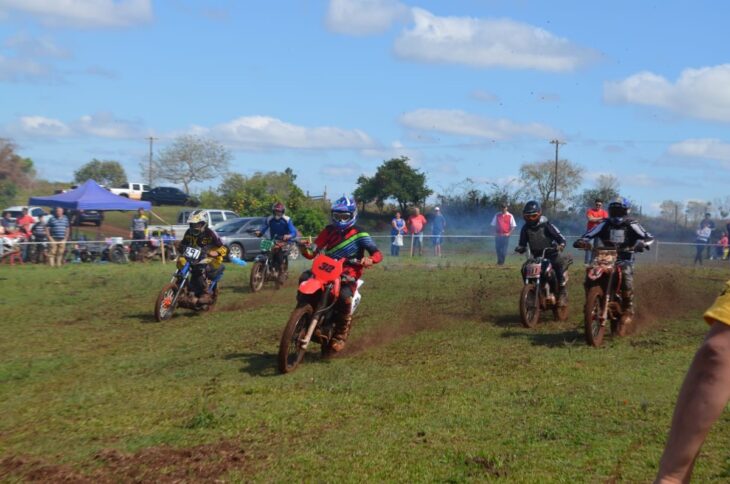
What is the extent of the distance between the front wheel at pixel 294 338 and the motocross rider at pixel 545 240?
5.05 metres

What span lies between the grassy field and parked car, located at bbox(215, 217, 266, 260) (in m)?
14.7

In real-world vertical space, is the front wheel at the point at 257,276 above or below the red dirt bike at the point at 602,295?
below

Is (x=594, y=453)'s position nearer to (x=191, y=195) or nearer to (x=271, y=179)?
(x=271, y=179)

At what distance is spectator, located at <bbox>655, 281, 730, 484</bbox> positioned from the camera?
2188 mm

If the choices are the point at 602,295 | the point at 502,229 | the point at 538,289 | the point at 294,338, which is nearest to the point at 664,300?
the point at 538,289

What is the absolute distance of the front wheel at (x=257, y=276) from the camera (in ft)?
61.0

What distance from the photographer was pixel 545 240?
1374 centimetres

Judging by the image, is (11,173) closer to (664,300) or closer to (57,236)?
(57,236)

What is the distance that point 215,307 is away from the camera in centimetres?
1597

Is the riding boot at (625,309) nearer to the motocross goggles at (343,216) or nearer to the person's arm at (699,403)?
the motocross goggles at (343,216)

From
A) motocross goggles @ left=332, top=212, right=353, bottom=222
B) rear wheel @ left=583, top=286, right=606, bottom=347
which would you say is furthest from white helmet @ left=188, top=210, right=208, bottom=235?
rear wheel @ left=583, top=286, right=606, bottom=347

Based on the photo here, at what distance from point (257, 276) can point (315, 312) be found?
8.84 metres

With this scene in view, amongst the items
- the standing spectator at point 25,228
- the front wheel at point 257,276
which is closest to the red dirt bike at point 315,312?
the front wheel at point 257,276

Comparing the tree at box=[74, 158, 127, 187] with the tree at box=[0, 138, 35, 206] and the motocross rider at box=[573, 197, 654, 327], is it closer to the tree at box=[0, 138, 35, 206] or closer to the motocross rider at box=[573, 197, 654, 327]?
the tree at box=[0, 138, 35, 206]
